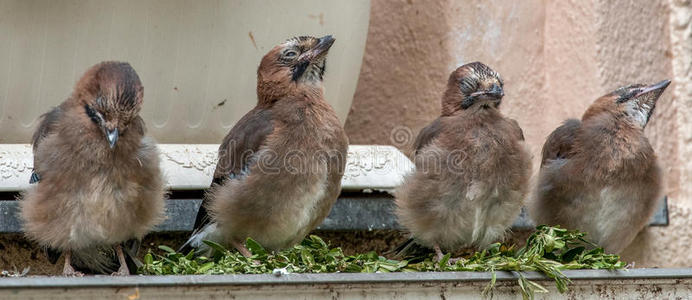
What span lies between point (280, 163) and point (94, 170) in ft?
3.30

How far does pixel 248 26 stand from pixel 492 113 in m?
1.34

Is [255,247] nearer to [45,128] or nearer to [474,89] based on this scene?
[45,128]

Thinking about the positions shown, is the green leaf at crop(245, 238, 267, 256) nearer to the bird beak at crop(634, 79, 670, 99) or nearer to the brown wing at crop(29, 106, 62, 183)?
the brown wing at crop(29, 106, 62, 183)

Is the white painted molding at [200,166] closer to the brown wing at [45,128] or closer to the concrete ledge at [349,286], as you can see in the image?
the brown wing at [45,128]

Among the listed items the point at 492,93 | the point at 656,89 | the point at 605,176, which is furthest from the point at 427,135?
the point at 656,89

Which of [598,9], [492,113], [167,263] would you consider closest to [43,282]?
[167,263]

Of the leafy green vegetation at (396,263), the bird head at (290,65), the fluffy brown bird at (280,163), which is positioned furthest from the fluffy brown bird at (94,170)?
the bird head at (290,65)

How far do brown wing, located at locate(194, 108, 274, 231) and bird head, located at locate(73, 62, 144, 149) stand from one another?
86 centimetres

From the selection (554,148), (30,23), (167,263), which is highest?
(30,23)

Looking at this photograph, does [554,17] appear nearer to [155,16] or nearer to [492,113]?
[492,113]

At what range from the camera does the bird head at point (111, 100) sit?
473cm

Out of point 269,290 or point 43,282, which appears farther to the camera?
point 269,290

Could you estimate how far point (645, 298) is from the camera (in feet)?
16.0

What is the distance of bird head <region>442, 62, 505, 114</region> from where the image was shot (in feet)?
19.1
